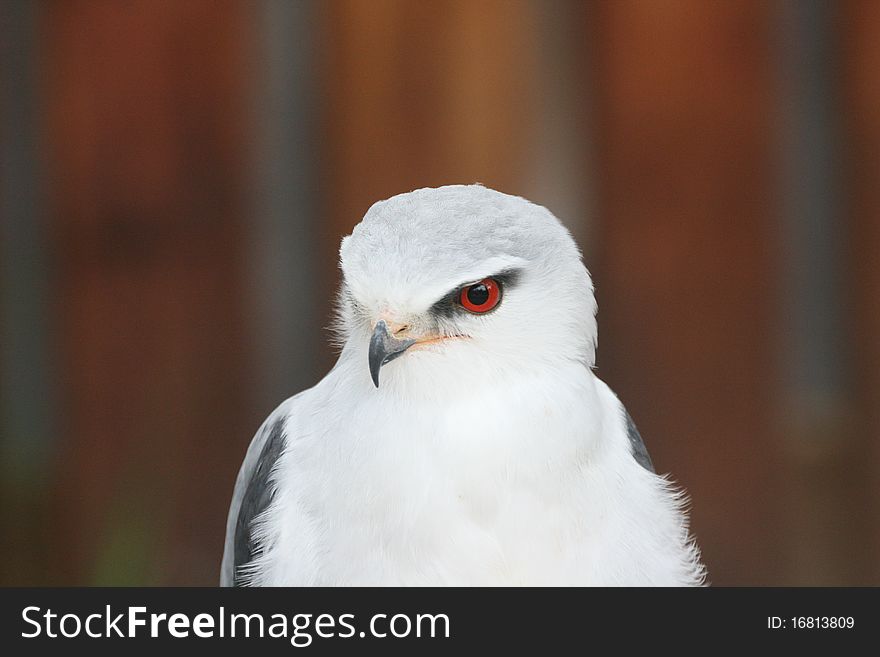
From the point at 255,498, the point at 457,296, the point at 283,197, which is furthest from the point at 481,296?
the point at 283,197

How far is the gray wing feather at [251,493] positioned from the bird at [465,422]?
0.20 meters

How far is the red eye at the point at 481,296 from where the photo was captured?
194 centimetres

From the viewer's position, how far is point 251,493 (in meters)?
2.37

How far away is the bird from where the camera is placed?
6.25ft

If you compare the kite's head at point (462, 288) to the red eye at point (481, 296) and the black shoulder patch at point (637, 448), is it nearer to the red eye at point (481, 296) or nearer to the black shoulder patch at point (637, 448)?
the red eye at point (481, 296)

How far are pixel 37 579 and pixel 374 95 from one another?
7.52ft

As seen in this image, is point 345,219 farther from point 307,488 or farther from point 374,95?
point 307,488

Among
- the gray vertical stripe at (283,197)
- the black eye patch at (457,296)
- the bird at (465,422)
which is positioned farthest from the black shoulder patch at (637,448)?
the gray vertical stripe at (283,197)

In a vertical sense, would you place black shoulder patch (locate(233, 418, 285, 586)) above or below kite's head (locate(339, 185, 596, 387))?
below

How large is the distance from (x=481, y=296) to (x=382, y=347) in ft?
0.67

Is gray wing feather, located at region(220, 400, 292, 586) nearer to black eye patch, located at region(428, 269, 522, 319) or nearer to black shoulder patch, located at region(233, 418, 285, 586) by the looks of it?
black shoulder patch, located at region(233, 418, 285, 586)

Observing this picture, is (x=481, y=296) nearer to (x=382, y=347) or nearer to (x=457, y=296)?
(x=457, y=296)

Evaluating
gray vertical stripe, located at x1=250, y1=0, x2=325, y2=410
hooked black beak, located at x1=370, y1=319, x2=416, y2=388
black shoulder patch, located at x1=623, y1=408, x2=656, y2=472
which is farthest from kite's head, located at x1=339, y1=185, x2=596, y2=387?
gray vertical stripe, located at x1=250, y1=0, x2=325, y2=410

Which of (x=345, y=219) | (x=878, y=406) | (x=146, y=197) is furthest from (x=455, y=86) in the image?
(x=878, y=406)
